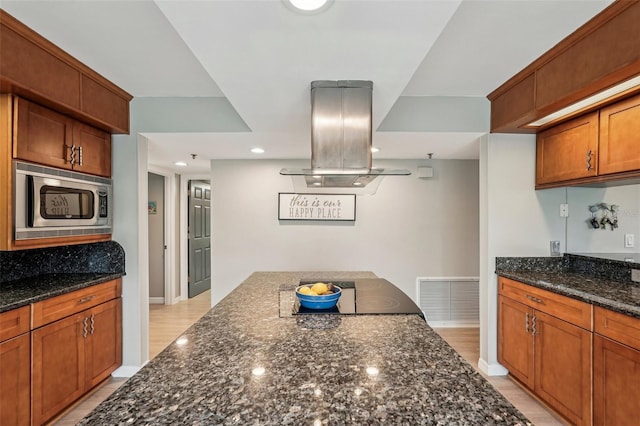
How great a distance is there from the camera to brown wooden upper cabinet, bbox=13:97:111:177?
1.87 m

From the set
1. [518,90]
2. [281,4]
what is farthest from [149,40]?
[518,90]

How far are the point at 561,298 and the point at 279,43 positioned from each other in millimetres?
2187

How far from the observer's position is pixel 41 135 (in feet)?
6.57

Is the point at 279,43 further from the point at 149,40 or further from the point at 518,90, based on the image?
the point at 518,90

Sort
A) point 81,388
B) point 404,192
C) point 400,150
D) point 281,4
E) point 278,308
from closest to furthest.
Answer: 1. point 281,4
2. point 278,308
3. point 81,388
4. point 400,150
5. point 404,192

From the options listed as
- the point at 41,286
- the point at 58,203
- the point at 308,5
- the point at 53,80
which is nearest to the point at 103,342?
the point at 41,286

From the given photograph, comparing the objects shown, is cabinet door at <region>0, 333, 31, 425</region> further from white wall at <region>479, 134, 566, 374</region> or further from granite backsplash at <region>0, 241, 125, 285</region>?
white wall at <region>479, 134, 566, 374</region>

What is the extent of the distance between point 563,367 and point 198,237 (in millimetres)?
5091

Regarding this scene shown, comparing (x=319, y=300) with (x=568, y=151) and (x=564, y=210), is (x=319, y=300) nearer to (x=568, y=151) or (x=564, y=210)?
(x=568, y=151)

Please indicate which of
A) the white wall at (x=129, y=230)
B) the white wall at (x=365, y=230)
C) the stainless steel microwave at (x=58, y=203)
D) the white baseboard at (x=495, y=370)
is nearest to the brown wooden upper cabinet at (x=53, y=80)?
the white wall at (x=129, y=230)

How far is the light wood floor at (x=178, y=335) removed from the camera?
2150mm

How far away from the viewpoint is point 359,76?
172 cm

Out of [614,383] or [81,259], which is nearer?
[614,383]

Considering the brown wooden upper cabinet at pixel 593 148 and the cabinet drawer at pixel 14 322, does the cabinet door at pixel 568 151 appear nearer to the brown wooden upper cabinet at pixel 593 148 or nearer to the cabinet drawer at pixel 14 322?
the brown wooden upper cabinet at pixel 593 148
